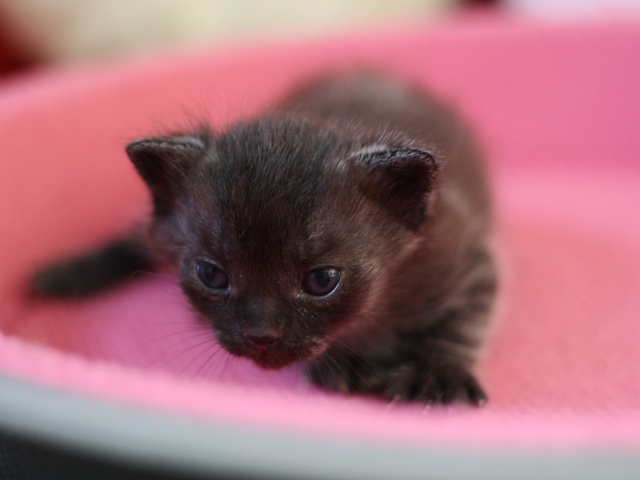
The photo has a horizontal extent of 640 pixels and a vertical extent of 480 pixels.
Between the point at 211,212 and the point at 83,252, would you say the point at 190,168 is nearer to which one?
the point at 211,212

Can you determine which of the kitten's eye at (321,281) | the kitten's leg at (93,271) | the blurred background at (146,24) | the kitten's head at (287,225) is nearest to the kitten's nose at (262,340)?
the kitten's head at (287,225)

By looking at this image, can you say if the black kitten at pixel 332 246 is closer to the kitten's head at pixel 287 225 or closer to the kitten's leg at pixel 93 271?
the kitten's head at pixel 287 225

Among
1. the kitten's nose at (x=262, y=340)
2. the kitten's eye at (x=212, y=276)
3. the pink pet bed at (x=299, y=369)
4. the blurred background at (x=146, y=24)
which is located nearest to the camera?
the pink pet bed at (x=299, y=369)

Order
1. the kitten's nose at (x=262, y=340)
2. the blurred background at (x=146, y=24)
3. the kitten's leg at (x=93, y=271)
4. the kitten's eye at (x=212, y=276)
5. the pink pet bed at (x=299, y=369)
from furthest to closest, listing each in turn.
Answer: the blurred background at (x=146, y=24) < the kitten's leg at (x=93, y=271) < the kitten's eye at (x=212, y=276) < the kitten's nose at (x=262, y=340) < the pink pet bed at (x=299, y=369)

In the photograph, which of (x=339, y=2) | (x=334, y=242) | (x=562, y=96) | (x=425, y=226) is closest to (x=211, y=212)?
(x=334, y=242)

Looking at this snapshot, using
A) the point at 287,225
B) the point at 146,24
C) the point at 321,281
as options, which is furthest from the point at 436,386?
the point at 146,24

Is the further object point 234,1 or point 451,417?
point 234,1
